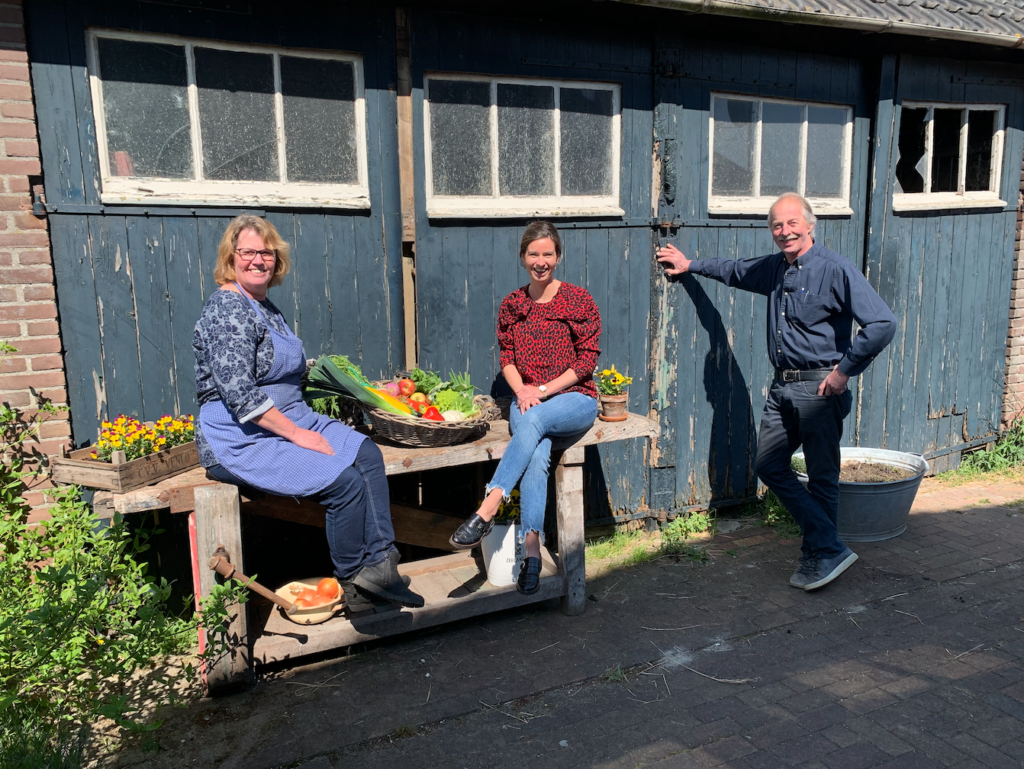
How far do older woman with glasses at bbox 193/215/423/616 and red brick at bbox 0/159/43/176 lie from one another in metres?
1.05

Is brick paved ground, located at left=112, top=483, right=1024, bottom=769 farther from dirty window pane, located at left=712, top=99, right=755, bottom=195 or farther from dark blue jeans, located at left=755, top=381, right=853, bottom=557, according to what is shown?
dirty window pane, located at left=712, top=99, right=755, bottom=195

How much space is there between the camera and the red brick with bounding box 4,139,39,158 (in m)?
3.52

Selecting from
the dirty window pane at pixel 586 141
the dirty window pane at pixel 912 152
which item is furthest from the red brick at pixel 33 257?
the dirty window pane at pixel 912 152

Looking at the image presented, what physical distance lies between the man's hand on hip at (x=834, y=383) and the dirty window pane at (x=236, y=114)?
3268 millimetres

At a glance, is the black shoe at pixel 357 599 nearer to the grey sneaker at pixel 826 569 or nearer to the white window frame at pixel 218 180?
the white window frame at pixel 218 180

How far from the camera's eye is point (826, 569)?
14.7ft

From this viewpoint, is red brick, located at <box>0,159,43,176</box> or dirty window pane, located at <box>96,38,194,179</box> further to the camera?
dirty window pane, located at <box>96,38,194,179</box>

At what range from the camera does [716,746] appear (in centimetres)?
304

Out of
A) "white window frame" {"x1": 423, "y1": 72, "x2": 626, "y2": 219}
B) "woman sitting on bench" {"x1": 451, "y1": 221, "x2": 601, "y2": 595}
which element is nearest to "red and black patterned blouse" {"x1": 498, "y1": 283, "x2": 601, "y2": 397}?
"woman sitting on bench" {"x1": 451, "y1": 221, "x2": 601, "y2": 595}

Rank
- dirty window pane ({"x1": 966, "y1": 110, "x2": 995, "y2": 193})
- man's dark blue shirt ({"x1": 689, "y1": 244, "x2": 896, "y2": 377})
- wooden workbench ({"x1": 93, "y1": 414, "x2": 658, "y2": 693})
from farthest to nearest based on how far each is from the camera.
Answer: dirty window pane ({"x1": 966, "y1": 110, "x2": 995, "y2": 193}) < man's dark blue shirt ({"x1": 689, "y1": 244, "x2": 896, "y2": 377}) < wooden workbench ({"x1": 93, "y1": 414, "x2": 658, "y2": 693})

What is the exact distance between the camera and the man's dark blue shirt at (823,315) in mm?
4086

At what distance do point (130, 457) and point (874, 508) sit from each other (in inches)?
178

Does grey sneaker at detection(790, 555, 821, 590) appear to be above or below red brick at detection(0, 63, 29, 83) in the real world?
below

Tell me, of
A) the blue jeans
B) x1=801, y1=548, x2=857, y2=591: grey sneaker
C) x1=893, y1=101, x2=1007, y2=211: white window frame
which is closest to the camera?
the blue jeans
